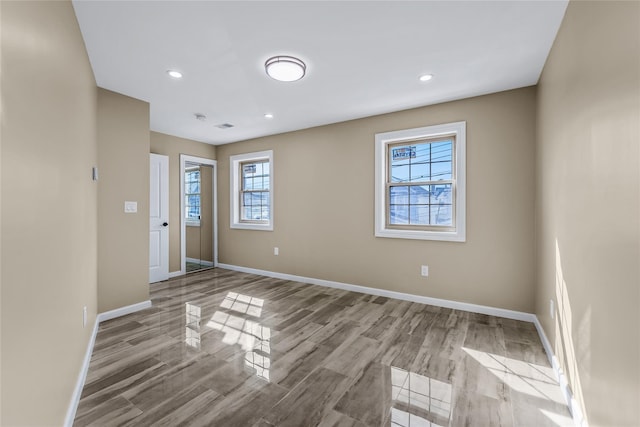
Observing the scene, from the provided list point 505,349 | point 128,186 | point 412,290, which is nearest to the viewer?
point 505,349

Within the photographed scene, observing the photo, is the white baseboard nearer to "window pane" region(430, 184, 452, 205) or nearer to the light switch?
the light switch

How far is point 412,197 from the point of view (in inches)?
155

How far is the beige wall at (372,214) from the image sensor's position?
126 inches

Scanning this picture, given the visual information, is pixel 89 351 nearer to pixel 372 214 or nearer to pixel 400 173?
pixel 372 214

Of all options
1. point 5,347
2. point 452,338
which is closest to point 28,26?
point 5,347

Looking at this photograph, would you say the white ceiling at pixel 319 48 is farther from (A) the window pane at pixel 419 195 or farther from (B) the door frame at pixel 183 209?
(B) the door frame at pixel 183 209

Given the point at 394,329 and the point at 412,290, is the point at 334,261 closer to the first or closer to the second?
the point at 412,290

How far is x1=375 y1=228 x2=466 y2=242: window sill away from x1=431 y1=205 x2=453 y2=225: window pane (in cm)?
16

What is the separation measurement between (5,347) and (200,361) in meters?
1.60

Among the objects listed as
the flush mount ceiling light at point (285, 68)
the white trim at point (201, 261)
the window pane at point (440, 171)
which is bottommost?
the white trim at point (201, 261)

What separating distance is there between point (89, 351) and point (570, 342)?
141 inches

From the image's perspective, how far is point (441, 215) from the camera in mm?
3746

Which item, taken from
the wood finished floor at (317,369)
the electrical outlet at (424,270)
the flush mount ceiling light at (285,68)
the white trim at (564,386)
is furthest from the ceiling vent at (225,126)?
the white trim at (564,386)

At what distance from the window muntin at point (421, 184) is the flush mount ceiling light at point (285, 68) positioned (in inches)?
73.2
